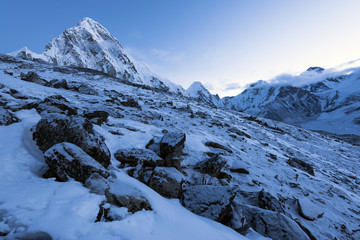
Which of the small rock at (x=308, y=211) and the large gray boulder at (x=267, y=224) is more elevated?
the large gray boulder at (x=267, y=224)

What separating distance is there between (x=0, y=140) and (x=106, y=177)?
3.18 m

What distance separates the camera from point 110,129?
7.42 metres

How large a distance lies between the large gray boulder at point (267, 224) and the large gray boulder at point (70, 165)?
11.4 ft

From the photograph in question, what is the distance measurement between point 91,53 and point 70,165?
351ft

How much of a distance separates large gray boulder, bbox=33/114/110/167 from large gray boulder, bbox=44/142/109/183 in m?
0.73

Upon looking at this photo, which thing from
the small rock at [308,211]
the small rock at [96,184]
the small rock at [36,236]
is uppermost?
the small rock at [96,184]

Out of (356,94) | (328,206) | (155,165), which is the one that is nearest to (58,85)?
(155,165)

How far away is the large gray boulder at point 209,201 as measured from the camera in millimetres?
4105

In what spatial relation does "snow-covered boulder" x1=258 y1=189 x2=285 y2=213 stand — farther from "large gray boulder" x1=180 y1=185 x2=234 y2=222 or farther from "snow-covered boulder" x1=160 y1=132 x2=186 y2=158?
"snow-covered boulder" x1=160 y1=132 x2=186 y2=158

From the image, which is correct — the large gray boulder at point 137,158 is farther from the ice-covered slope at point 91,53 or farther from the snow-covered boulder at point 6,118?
the ice-covered slope at point 91,53

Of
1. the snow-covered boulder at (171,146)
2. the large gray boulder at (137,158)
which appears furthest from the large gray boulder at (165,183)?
the snow-covered boulder at (171,146)

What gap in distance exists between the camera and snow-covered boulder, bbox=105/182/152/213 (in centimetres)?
316

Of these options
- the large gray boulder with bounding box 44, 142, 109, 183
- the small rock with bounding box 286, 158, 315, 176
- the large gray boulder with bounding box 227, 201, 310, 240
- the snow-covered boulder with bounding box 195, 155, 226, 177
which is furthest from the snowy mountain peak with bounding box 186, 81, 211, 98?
the large gray boulder with bounding box 44, 142, 109, 183

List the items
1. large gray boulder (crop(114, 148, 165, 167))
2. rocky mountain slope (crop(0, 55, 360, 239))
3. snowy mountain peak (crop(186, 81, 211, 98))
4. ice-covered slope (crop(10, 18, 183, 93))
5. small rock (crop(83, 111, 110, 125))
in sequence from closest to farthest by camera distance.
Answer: rocky mountain slope (crop(0, 55, 360, 239)) < large gray boulder (crop(114, 148, 165, 167)) < small rock (crop(83, 111, 110, 125)) < ice-covered slope (crop(10, 18, 183, 93)) < snowy mountain peak (crop(186, 81, 211, 98))
